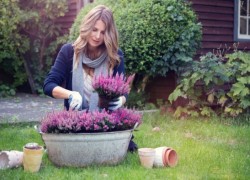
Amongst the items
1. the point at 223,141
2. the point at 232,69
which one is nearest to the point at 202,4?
the point at 232,69

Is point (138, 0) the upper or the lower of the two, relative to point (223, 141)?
upper

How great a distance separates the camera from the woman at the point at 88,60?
3.88 metres

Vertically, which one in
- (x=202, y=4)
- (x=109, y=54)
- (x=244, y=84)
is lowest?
(x=244, y=84)

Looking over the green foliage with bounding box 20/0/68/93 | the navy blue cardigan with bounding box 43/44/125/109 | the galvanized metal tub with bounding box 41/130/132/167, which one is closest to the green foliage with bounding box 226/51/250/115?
the navy blue cardigan with bounding box 43/44/125/109

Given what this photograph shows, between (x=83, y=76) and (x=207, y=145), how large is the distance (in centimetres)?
140

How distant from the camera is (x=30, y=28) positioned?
9.94m

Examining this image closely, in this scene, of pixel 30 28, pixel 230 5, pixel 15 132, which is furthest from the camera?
pixel 30 28

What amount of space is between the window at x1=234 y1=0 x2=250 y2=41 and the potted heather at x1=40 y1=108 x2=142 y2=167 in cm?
523

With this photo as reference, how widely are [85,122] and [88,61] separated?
70cm

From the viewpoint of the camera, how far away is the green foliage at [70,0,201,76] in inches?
264

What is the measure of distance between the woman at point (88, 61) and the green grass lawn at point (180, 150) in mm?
559

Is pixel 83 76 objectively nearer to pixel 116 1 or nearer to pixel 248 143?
pixel 248 143

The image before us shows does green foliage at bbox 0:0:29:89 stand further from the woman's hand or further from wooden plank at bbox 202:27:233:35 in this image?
the woman's hand

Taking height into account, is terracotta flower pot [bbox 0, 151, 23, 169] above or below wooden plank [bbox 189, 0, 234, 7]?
below
